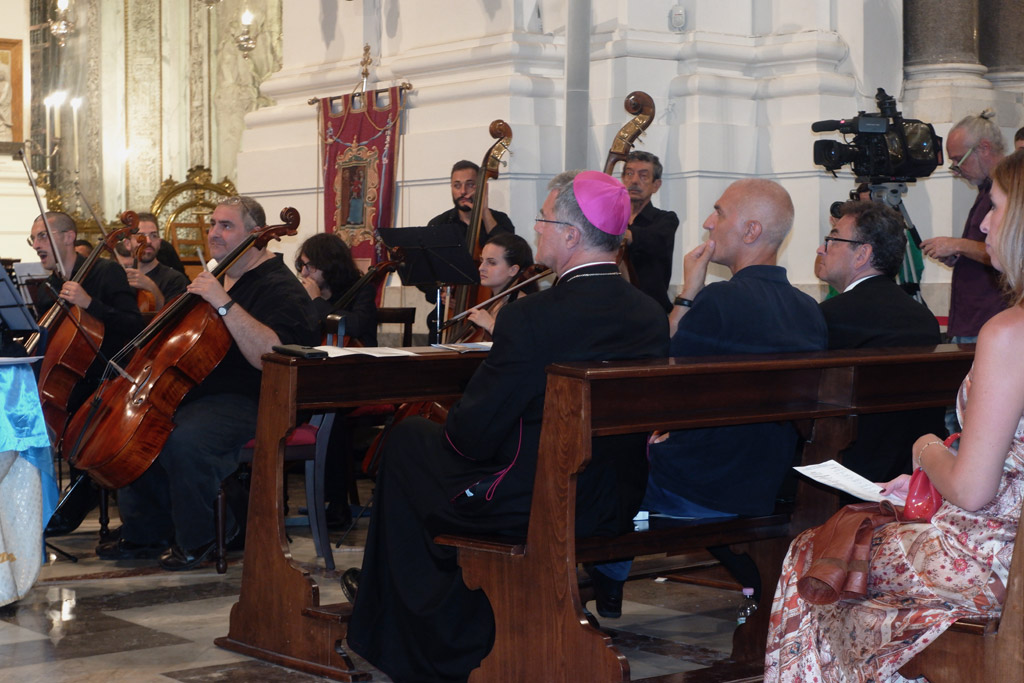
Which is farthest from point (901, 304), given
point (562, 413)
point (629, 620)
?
point (562, 413)

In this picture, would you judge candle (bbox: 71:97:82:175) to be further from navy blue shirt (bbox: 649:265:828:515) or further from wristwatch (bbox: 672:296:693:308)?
navy blue shirt (bbox: 649:265:828:515)

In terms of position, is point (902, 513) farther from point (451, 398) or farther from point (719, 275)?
point (719, 275)

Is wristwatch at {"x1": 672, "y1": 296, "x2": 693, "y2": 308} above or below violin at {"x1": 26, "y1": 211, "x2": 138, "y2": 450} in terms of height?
above

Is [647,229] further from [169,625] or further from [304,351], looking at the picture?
[169,625]

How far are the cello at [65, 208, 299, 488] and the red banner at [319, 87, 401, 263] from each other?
3.42 metres

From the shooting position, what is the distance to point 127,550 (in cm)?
553

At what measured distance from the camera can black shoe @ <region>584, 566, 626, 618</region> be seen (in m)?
4.28

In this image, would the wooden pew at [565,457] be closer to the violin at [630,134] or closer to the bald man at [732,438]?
the bald man at [732,438]

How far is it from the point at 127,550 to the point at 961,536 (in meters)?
3.84

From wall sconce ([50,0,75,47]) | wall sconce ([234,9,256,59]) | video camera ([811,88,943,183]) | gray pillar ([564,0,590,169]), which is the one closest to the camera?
video camera ([811,88,943,183])

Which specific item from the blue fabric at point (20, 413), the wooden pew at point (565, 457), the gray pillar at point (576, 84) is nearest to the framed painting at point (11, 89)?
the gray pillar at point (576, 84)

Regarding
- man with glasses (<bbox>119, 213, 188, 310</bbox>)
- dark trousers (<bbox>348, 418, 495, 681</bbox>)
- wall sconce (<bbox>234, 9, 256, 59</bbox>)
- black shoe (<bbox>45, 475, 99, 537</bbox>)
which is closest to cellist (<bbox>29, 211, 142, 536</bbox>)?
black shoe (<bbox>45, 475, 99, 537</bbox>)

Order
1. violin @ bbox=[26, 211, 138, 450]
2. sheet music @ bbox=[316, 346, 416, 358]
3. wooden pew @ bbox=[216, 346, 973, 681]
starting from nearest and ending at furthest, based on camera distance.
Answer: wooden pew @ bbox=[216, 346, 973, 681] < sheet music @ bbox=[316, 346, 416, 358] < violin @ bbox=[26, 211, 138, 450]

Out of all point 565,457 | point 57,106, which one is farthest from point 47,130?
point 565,457
